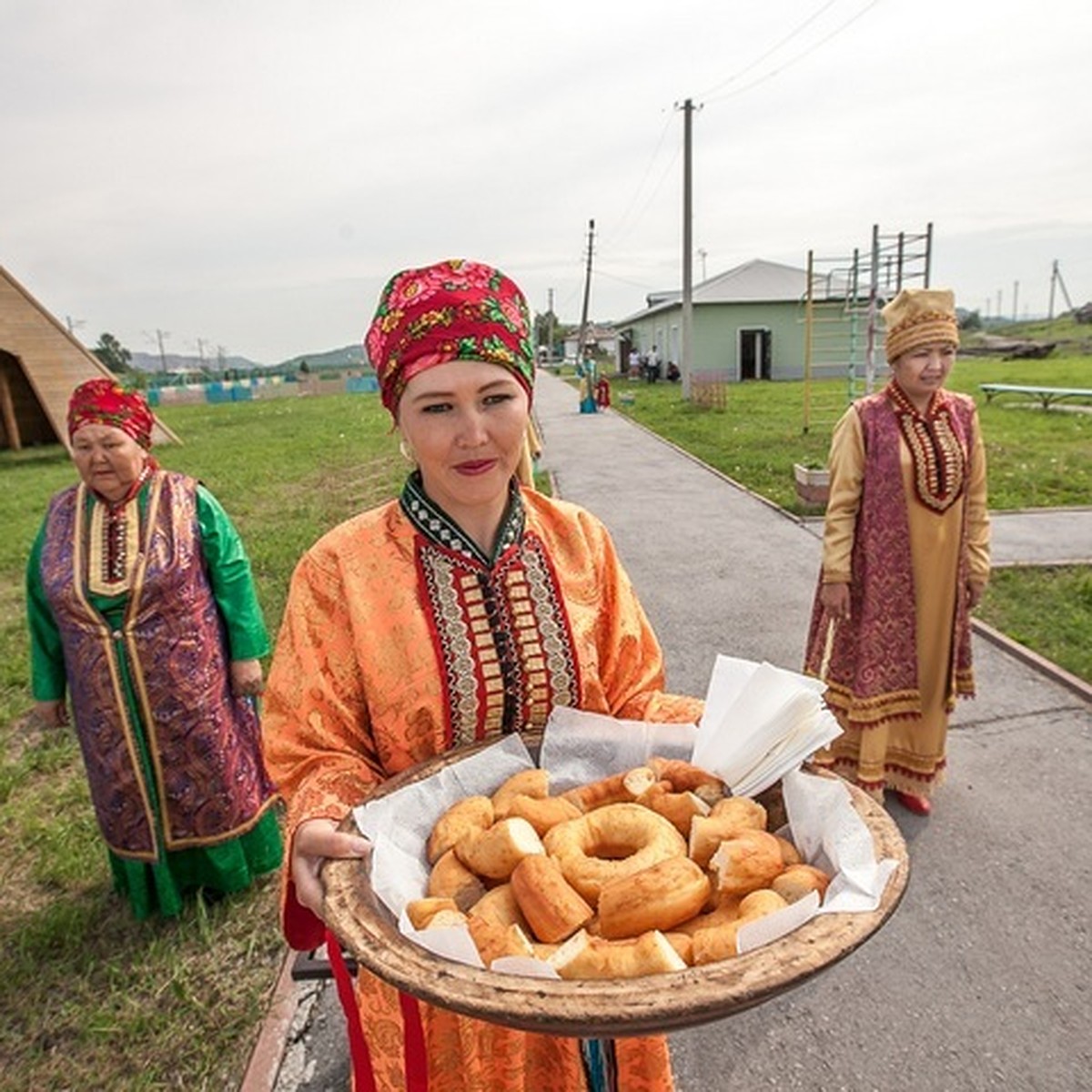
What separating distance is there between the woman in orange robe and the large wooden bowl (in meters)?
0.42

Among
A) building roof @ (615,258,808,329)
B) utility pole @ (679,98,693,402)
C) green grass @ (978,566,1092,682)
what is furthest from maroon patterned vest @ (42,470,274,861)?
building roof @ (615,258,808,329)

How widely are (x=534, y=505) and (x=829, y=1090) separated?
79.6 inches

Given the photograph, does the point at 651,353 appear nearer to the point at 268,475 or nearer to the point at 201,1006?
the point at 268,475

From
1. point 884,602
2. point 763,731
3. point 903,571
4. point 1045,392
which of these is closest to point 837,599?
point 884,602

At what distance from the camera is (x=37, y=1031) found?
275 cm

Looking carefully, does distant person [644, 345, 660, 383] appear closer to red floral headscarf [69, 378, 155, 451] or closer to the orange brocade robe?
red floral headscarf [69, 378, 155, 451]

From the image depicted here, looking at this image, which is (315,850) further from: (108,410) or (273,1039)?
(108,410)

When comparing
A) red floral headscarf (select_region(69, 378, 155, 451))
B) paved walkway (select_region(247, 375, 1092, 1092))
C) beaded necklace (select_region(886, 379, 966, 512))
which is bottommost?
paved walkway (select_region(247, 375, 1092, 1092))

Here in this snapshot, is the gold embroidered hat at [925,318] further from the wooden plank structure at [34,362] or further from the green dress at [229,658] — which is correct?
the wooden plank structure at [34,362]

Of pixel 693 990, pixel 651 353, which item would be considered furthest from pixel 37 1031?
pixel 651 353

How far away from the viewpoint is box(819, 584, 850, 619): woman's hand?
141 inches

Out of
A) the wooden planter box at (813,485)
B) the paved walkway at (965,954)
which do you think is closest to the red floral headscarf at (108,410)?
the paved walkway at (965,954)

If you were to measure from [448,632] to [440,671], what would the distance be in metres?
0.08

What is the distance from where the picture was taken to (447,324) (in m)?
1.44
